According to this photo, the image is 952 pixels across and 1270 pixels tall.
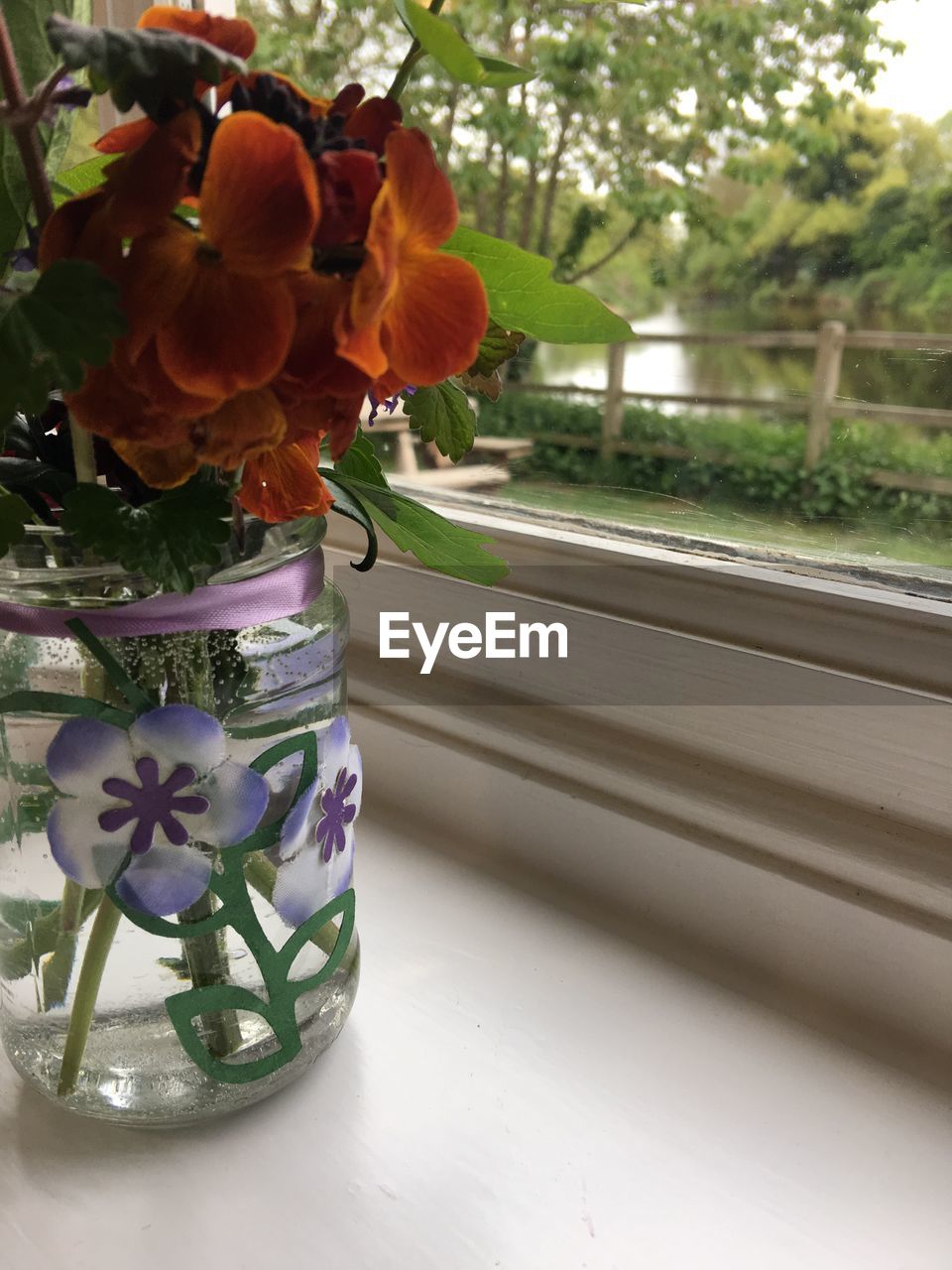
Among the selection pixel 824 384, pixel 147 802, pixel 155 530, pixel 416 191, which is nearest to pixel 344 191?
pixel 416 191

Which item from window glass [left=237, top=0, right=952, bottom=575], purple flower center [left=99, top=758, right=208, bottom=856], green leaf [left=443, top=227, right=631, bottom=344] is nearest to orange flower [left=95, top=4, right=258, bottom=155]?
green leaf [left=443, top=227, right=631, bottom=344]

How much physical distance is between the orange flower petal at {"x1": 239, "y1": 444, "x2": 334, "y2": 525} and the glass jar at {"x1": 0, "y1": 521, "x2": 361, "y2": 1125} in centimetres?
4

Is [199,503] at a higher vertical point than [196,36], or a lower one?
lower

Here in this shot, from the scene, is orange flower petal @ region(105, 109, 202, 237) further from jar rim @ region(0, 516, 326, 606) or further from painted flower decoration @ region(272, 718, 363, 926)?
painted flower decoration @ region(272, 718, 363, 926)

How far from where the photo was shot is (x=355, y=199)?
30cm

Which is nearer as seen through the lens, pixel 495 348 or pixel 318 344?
pixel 318 344

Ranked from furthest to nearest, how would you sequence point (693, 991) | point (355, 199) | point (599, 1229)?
1. point (693, 991)
2. point (599, 1229)
3. point (355, 199)

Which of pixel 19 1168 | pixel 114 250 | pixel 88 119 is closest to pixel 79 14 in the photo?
Answer: pixel 114 250

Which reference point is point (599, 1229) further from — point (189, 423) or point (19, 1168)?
point (189, 423)

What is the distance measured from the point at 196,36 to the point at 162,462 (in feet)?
0.43

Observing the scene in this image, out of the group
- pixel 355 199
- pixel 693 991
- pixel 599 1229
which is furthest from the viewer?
pixel 693 991

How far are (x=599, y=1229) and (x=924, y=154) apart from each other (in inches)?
19.8

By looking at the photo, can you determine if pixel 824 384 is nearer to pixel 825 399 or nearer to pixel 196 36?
pixel 825 399

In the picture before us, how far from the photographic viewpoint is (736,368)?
61 centimetres
